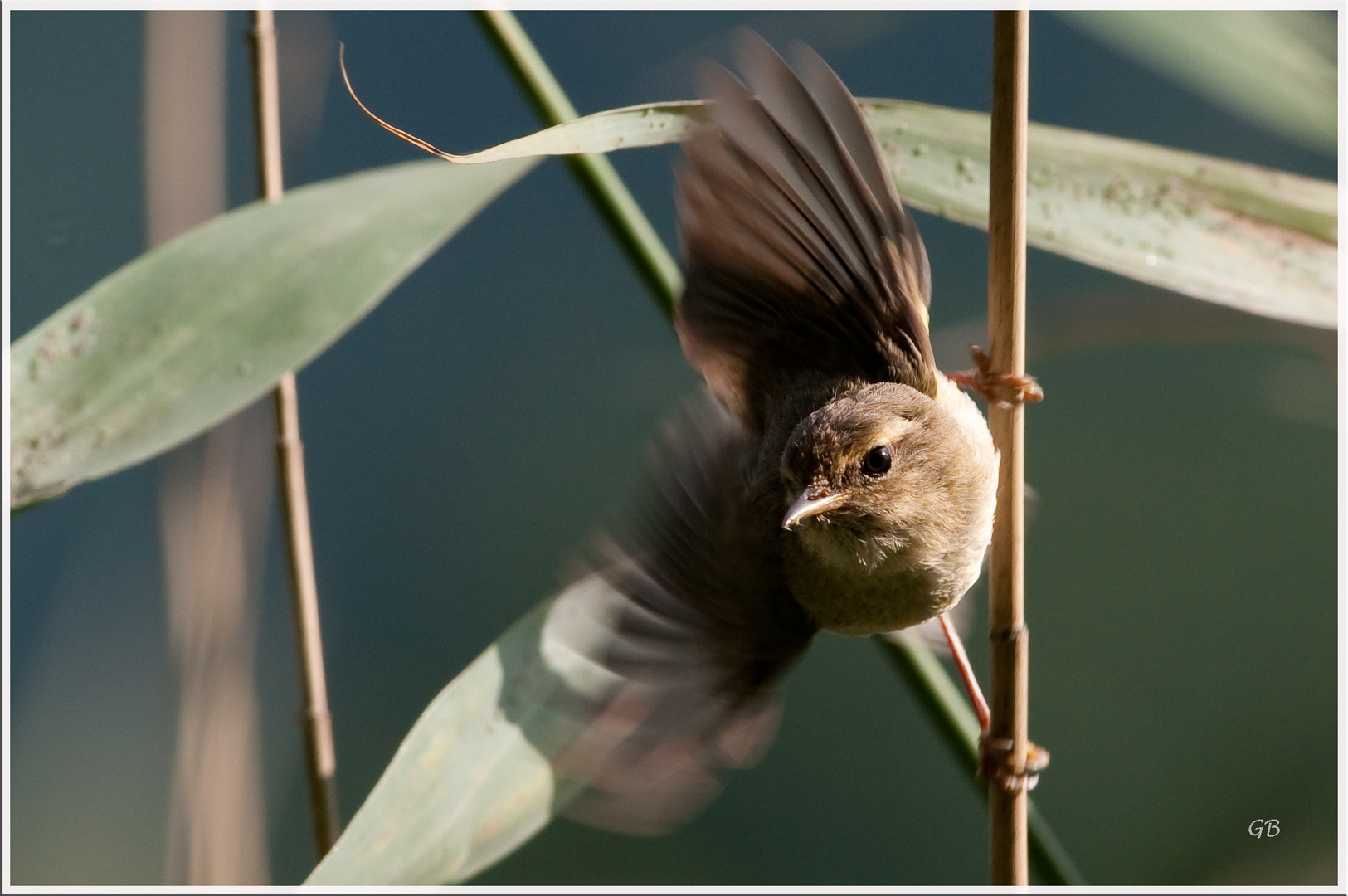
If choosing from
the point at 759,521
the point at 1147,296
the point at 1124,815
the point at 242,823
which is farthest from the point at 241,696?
the point at 1124,815

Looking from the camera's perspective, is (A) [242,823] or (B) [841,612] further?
(A) [242,823]

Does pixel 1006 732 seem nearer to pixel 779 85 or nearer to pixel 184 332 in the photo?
pixel 779 85

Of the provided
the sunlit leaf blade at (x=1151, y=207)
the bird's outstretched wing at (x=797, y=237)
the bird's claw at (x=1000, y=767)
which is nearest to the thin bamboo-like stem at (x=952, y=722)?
the bird's claw at (x=1000, y=767)

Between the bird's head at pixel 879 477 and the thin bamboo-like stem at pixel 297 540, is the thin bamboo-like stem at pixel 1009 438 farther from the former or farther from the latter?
the thin bamboo-like stem at pixel 297 540

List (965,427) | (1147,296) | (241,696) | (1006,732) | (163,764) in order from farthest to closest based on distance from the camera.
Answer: (163,764) < (241,696) < (1147,296) < (965,427) < (1006,732)

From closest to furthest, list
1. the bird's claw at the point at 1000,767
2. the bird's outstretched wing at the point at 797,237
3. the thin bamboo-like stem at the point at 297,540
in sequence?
the bird's outstretched wing at the point at 797,237, the bird's claw at the point at 1000,767, the thin bamboo-like stem at the point at 297,540

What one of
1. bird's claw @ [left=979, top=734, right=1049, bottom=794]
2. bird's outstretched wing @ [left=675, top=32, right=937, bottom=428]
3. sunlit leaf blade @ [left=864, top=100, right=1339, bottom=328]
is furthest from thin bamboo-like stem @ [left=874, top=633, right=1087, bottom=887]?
sunlit leaf blade @ [left=864, top=100, right=1339, bottom=328]
